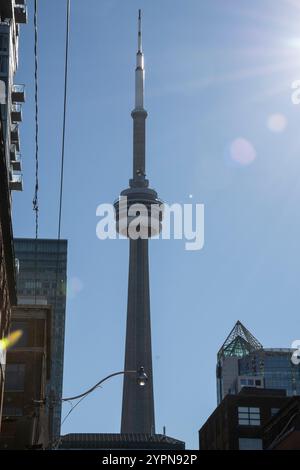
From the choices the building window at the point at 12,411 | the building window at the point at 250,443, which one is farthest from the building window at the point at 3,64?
the building window at the point at 250,443

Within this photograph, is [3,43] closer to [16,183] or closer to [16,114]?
[16,114]

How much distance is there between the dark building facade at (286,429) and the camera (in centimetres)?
7531

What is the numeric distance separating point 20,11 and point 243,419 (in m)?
65.2

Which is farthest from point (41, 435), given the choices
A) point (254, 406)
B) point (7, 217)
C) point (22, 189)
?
point (254, 406)

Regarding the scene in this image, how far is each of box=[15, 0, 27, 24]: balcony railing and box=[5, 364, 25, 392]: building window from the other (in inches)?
1429

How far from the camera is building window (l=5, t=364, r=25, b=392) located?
81.4 metres

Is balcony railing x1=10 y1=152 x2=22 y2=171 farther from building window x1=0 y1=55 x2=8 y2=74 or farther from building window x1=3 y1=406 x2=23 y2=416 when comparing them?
building window x1=3 y1=406 x2=23 y2=416

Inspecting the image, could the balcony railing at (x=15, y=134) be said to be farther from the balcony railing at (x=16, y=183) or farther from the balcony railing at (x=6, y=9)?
the balcony railing at (x=6, y=9)

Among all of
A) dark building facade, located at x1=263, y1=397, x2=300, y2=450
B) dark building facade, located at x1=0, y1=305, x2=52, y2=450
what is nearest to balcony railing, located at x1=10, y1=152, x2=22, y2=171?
dark building facade, located at x1=0, y1=305, x2=52, y2=450

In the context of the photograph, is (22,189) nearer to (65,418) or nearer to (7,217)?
(7,217)

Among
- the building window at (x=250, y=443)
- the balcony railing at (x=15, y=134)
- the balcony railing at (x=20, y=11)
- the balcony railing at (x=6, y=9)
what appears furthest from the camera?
the building window at (x=250, y=443)

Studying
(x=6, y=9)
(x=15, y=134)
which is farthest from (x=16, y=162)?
(x=6, y=9)

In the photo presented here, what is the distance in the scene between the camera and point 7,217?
51.2 meters

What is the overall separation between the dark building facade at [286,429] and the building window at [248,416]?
16.9 metres
